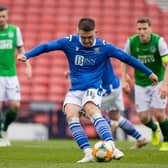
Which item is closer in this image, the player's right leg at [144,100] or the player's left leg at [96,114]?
the player's left leg at [96,114]

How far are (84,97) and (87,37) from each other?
2.27 ft

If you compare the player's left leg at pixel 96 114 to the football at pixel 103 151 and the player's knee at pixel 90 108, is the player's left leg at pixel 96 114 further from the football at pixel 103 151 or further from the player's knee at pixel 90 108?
the football at pixel 103 151

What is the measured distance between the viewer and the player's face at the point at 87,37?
7957 mm

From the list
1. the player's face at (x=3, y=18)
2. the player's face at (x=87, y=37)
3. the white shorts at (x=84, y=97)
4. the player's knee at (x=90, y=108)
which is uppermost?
the player's face at (x=3, y=18)

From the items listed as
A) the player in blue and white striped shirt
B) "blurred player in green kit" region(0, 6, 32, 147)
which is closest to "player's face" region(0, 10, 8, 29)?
"blurred player in green kit" region(0, 6, 32, 147)

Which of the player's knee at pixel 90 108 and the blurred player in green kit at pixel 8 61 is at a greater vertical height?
the blurred player in green kit at pixel 8 61

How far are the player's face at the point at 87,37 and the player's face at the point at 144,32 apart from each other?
2.50 m

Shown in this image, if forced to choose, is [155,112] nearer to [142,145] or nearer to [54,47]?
[142,145]

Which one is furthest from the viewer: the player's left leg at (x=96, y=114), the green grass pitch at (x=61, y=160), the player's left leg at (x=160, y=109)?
the player's left leg at (x=160, y=109)

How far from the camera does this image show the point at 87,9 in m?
23.0

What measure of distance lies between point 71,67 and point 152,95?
9.87ft

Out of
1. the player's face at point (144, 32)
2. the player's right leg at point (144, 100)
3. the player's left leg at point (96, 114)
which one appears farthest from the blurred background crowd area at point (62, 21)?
the player's left leg at point (96, 114)

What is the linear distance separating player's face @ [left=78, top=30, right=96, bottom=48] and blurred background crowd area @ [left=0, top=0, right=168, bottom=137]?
12055 mm

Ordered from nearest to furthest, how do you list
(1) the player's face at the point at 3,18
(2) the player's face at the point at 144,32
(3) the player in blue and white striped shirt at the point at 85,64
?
(3) the player in blue and white striped shirt at the point at 85,64
(2) the player's face at the point at 144,32
(1) the player's face at the point at 3,18
